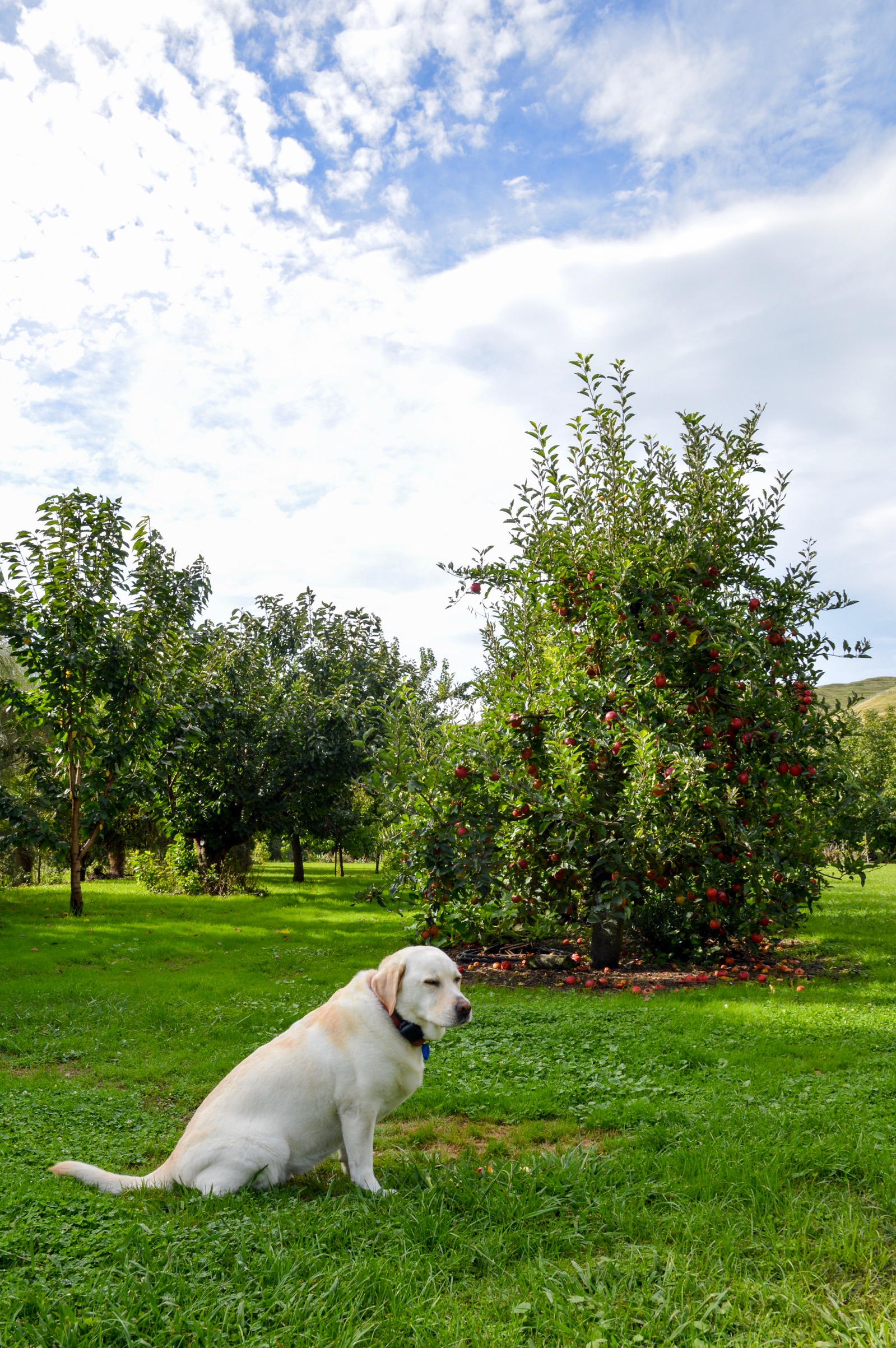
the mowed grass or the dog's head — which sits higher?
the dog's head

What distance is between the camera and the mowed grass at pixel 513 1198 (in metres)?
3.18

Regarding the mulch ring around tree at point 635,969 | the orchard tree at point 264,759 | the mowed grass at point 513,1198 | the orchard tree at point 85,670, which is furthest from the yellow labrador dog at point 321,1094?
the orchard tree at point 264,759

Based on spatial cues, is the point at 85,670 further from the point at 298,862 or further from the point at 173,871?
the point at 298,862

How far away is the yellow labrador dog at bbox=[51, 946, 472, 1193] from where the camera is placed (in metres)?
4.19

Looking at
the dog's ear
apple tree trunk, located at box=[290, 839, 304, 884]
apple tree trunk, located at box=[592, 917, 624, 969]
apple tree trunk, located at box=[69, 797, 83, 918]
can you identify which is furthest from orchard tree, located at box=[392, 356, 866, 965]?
apple tree trunk, located at box=[290, 839, 304, 884]

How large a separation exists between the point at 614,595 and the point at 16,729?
56.4 feet

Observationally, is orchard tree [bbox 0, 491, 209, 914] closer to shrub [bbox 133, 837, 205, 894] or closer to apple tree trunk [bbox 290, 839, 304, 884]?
shrub [bbox 133, 837, 205, 894]

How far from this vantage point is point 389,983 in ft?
14.8

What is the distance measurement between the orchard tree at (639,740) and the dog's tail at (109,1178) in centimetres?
682

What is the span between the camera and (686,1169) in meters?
4.45

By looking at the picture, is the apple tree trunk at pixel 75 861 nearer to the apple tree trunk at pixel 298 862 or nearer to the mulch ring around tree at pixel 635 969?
the mulch ring around tree at pixel 635 969

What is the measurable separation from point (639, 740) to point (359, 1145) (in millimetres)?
6890

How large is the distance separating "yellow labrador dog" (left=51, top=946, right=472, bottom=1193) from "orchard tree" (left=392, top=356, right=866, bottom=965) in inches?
242

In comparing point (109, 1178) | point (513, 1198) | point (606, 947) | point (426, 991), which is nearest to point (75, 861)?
point (606, 947)
